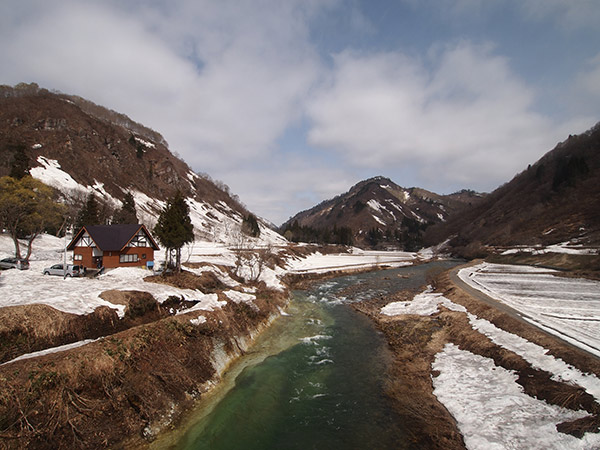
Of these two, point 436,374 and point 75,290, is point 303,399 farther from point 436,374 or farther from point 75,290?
point 75,290

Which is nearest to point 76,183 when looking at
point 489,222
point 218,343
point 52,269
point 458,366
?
point 52,269

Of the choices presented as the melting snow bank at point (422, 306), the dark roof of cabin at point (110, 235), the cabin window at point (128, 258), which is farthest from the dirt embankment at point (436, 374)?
the dark roof of cabin at point (110, 235)

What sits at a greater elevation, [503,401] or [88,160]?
[88,160]

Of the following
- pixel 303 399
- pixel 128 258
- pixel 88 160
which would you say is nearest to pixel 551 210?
pixel 303 399

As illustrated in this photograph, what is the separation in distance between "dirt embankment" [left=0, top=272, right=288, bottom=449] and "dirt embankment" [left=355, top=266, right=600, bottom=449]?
11.9 meters

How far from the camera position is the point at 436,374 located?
17.4 meters

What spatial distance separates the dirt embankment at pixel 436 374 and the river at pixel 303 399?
1.03 metres

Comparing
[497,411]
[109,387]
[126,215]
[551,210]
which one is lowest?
[497,411]

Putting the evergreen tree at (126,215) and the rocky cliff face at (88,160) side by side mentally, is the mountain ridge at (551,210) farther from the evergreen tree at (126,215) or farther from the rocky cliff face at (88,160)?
the evergreen tree at (126,215)

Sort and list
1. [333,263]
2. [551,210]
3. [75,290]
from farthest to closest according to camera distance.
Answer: [551,210]
[333,263]
[75,290]

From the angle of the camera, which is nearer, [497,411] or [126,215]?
[497,411]

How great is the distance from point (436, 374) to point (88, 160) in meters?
148

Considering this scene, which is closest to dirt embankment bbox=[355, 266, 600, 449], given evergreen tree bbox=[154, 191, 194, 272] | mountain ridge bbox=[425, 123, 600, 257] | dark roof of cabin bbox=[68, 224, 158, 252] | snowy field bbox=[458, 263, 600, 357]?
snowy field bbox=[458, 263, 600, 357]

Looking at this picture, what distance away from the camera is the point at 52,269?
2875 centimetres
